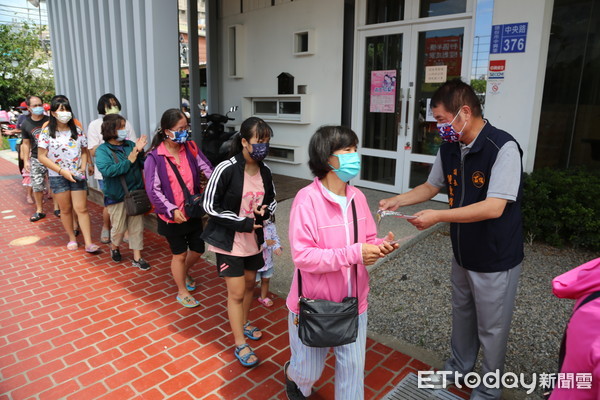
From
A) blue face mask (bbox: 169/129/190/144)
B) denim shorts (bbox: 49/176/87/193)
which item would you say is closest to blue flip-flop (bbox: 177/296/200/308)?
blue face mask (bbox: 169/129/190/144)

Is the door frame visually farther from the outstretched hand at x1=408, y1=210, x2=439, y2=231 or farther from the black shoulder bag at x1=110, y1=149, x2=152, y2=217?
the outstretched hand at x1=408, y1=210, x2=439, y2=231

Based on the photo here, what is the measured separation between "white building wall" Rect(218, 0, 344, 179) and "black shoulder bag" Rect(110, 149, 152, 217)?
13.1 ft

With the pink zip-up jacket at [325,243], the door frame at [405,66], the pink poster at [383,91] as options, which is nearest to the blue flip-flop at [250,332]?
the pink zip-up jacket at [325,243]

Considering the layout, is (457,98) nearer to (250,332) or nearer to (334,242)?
(334,242)

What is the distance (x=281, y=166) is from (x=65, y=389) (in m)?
6.39

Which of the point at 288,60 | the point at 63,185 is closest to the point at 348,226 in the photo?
the point at 63,185

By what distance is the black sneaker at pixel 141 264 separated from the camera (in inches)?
191

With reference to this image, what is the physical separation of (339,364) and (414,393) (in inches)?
32.5

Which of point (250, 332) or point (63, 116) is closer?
point (250, 332)

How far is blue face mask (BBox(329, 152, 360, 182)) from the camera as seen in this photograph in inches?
85.0

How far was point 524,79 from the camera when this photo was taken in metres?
5.22

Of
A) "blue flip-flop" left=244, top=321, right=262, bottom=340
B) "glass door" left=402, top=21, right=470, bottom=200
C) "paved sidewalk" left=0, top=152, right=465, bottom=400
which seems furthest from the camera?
"glass door" left=402, top=21, right=470, bottom=200

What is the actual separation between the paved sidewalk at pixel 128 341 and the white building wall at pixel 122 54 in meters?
2.28

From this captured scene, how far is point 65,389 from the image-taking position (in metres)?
2.82
